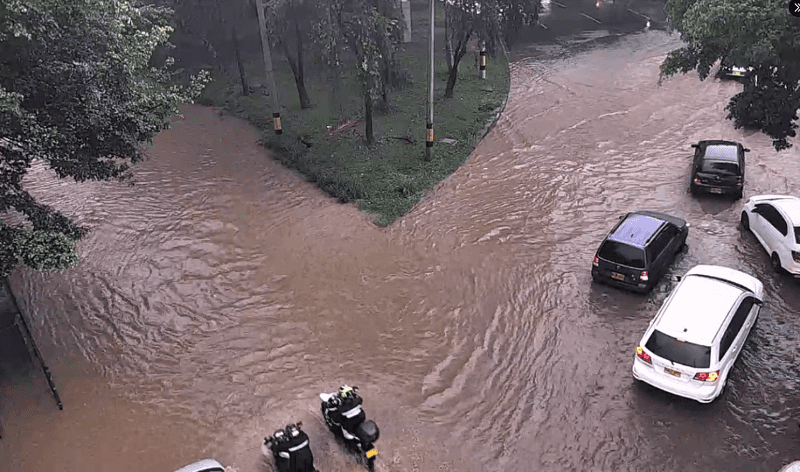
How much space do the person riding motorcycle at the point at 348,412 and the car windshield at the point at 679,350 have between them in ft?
16.7

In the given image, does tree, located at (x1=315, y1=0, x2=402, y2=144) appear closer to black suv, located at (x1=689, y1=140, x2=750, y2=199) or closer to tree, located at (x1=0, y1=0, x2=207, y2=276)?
tree, located at (x1=0, y1=0, x2=207, y2=276)

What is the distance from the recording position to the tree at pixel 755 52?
1097cm

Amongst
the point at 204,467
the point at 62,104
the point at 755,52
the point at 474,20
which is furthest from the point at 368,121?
the point at 204,467

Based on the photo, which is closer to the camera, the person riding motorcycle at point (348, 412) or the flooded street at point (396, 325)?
the person riding motorcycle at point (348, 412)

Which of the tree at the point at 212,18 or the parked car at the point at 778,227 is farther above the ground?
the tree at the point at 212,18

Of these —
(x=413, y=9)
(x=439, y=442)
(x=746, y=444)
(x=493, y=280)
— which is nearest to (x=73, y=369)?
(x=439, y=442)

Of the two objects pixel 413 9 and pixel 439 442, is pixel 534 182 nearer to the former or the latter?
pixel 439 442

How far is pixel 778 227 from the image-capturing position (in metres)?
14.0

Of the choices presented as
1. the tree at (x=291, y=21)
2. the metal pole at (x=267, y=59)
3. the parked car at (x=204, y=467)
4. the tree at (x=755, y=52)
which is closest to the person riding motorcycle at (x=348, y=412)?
the parked car at (x=204, y=467)

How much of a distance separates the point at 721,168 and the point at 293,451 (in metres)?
14.2

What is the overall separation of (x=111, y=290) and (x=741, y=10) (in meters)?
14.2

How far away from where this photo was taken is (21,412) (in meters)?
10.5

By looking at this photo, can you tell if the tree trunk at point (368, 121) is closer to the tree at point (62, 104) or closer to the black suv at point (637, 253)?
the tree at point (62, 104)

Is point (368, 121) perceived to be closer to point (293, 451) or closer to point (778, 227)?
point (778, 227)
